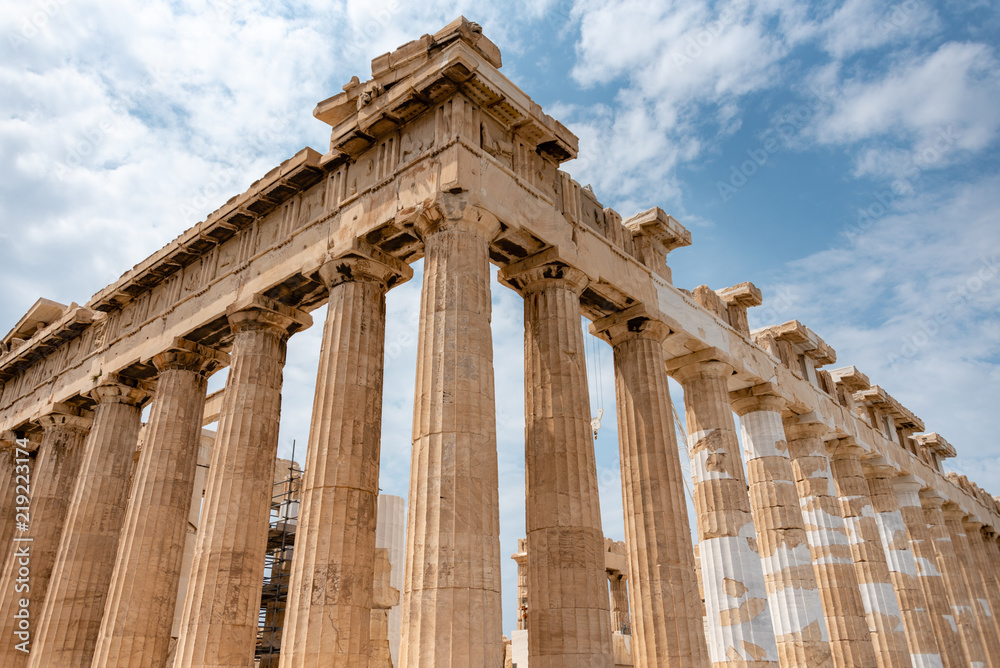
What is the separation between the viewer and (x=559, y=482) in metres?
13.9

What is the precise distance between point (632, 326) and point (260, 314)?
9.39 meters

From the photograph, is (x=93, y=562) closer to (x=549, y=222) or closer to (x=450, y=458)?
(x=450, y=458)

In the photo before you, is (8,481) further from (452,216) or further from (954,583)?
(954,583)

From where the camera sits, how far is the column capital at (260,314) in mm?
17625

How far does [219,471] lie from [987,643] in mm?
34980

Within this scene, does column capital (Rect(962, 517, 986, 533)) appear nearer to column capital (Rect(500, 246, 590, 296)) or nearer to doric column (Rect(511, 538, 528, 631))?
doric column (Rect(511, 538, 528, 631))

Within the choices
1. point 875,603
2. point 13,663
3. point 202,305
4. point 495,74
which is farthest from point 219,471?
point 875,603

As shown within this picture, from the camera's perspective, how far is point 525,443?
1485 centimetres

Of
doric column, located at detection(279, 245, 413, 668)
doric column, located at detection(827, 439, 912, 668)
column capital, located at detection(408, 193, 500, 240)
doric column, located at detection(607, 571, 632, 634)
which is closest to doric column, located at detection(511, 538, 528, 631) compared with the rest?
doric column, located at detection(607, 571, 632, 634)

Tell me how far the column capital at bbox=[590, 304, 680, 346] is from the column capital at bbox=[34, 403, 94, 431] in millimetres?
17304

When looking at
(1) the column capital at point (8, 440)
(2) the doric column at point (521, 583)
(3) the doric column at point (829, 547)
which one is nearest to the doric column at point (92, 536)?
(1) the column capital at point (8, 440)

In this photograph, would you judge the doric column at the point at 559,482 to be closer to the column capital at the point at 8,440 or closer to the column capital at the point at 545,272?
the column capital at the point at 545,272

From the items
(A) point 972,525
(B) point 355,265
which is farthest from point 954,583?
(B) point 355,265

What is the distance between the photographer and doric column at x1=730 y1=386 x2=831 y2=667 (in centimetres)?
2011
